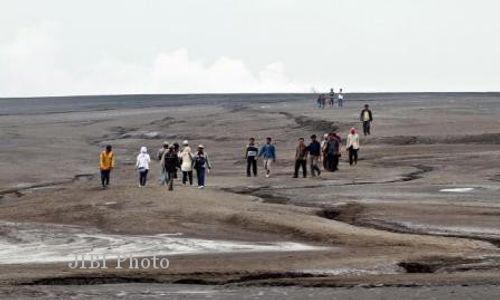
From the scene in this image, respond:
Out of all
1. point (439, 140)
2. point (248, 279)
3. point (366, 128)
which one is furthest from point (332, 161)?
point (248, 279)

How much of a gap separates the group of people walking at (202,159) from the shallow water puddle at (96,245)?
6.89 meters

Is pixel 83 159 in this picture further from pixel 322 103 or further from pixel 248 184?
pixel 322 103

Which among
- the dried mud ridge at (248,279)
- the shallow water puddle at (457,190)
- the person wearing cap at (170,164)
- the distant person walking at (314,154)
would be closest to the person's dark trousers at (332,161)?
the distant person walking at (314,154)

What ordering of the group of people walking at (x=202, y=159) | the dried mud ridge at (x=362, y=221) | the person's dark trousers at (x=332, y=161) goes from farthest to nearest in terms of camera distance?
1. the person's dark trousers at (x=332, y=161)
2. the group of people walking at (x=202, y=159)
3. the dried mud ridge at (x=362, y=221)

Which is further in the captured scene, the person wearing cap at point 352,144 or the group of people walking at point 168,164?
the person wearing cap at point 352,144

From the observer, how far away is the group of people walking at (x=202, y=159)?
2981 centimetres

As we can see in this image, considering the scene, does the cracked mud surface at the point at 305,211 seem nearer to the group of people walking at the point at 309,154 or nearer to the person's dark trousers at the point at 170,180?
the person's dark trousers at the point at 170,180

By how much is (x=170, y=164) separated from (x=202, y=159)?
6.70ft

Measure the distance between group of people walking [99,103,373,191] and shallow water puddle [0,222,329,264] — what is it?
689cm

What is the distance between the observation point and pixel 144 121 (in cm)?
7094

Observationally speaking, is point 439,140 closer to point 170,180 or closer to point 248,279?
point 170,180

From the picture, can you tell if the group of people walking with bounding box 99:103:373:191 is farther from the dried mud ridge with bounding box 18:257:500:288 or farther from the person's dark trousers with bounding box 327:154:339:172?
the dried mud ridge with bounding box 18:257:500:288

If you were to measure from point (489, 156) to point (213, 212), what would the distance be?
16346 mm

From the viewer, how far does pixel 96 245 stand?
19.6 m
